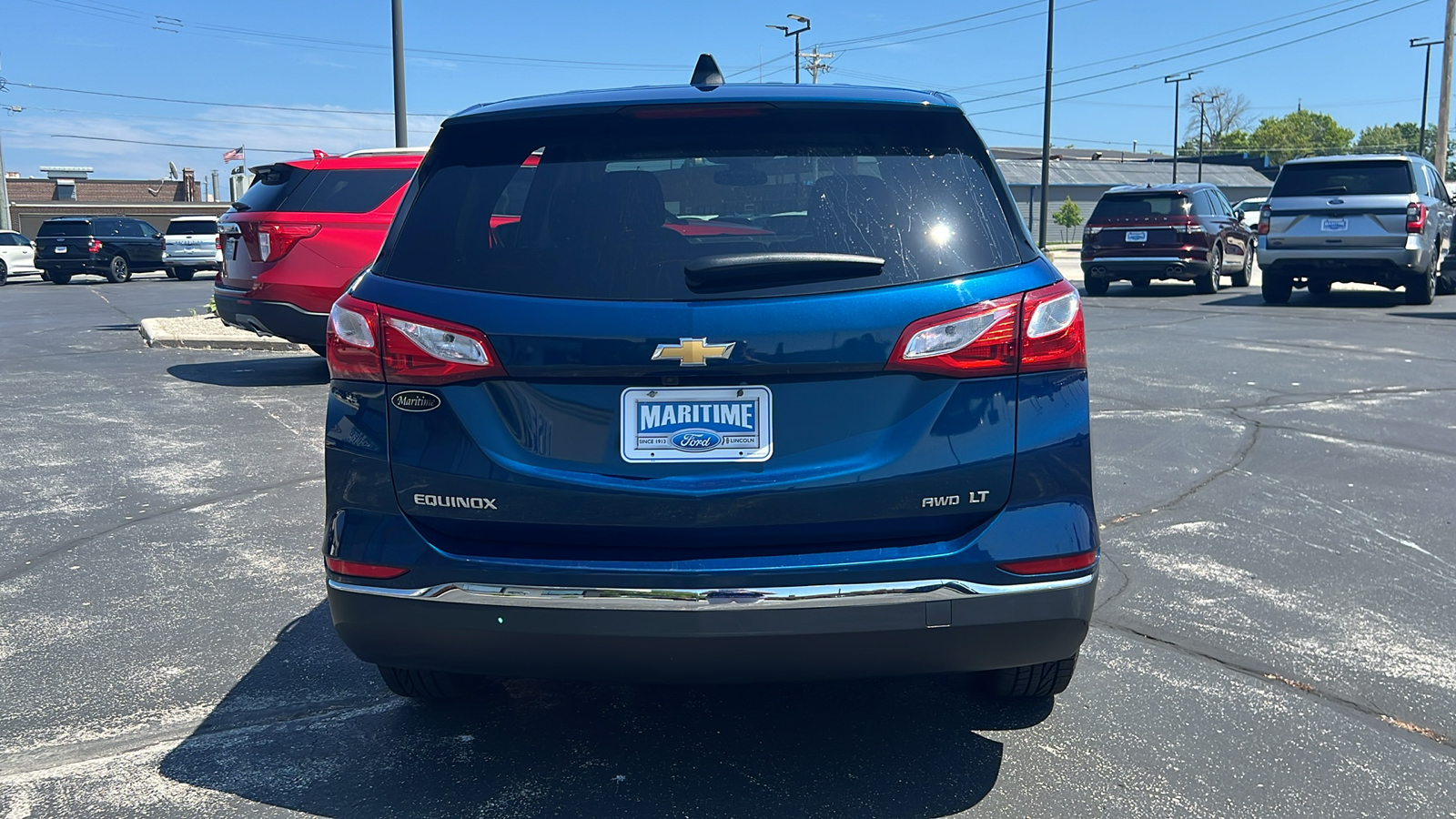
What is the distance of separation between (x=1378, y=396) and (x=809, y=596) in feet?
26.9

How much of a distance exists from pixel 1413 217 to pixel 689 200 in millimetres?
15949

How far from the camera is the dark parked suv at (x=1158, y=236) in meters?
19.1

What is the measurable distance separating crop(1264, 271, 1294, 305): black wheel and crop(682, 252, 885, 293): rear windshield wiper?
16.2 metres

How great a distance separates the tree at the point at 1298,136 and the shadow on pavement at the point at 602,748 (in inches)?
5512

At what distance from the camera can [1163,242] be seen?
19.2 meters

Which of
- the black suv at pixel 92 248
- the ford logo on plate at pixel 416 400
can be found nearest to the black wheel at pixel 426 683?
the ford logo on plate at pixel 416 400

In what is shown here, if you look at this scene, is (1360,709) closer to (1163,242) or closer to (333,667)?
(333,667)

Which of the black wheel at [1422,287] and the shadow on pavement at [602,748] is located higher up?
the black wheel at [1422,287]

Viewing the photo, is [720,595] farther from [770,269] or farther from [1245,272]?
[1245,272]

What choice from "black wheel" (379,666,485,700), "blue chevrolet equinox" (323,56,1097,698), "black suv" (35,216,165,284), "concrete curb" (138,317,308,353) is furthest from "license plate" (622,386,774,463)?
"black suv" (35,216,165,284)

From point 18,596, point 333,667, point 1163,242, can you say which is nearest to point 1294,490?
point 333,667

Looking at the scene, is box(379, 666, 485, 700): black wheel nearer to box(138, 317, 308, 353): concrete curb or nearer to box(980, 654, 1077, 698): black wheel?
box(980, 654, 1077, 698): black wheel

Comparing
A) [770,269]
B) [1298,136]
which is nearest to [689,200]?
[770,269]

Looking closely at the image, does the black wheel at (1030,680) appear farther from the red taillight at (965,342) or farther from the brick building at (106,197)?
the brick building at (106,197)
